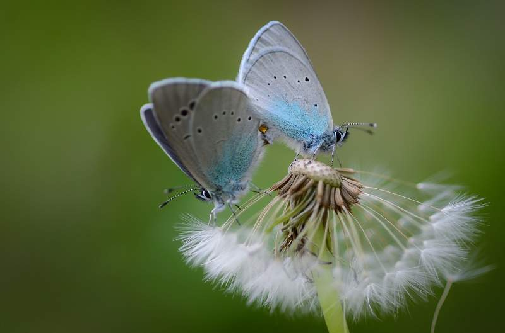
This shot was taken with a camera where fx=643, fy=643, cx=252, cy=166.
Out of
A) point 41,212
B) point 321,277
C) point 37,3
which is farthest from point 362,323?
point 37,3

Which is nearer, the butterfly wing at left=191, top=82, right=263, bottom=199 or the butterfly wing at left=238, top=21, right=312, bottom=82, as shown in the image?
the butterfly wing at left=191, top=82, right=263, bottom=199

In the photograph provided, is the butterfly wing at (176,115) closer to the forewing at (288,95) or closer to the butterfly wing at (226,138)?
the butterfly wing at (226,138)

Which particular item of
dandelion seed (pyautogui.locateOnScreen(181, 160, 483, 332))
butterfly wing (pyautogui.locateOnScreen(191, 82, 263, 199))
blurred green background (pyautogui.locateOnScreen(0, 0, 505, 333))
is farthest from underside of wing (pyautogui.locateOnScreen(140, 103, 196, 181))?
blurred green background (pyautogui.locateOnScreen(0, 0, 505, 333))

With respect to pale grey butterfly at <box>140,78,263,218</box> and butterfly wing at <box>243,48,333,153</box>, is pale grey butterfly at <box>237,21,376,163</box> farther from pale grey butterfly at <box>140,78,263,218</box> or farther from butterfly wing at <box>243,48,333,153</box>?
pale grey butterfly at <box>140,78,263,218</box>

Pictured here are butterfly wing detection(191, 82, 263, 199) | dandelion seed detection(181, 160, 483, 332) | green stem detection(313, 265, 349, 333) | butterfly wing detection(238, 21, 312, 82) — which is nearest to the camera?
green stem detection(313, 265, 349, 333)

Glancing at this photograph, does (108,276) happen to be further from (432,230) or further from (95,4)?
(95,4)

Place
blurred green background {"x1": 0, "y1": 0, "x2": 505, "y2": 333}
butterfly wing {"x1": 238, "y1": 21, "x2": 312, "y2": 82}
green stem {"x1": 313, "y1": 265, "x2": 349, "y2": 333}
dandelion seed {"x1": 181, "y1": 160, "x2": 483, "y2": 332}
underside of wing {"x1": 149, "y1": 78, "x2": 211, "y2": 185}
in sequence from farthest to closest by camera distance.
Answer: blurred green background {"x1": 0, "y1": 0, "x2": 505, "y2": 333}, butterfly wing {"x1": 238, "y1": 21, "x2": 312, "y2": 82}, underside of wing {"x1": 149, "y1": 78, "x2": 211, "y2": 185}, dandelion seed {"x1": 181, "y1": 160, "x2": 483, "y2": 332}, green stem {"x1": 313, "y1": 265, "x2": 349, "y2": 333}

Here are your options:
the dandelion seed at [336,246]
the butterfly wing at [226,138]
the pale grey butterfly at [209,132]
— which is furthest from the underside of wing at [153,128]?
the dandelion seed at [336,246]

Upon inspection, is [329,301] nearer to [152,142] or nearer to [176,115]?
[176,115]
